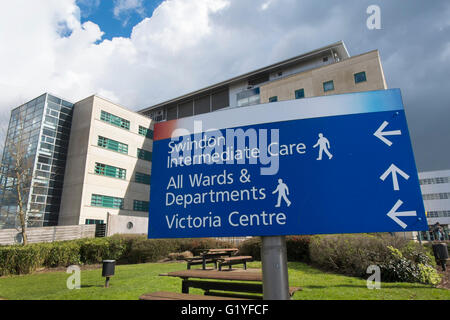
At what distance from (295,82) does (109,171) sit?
1069 inches

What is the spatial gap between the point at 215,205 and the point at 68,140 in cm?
3796

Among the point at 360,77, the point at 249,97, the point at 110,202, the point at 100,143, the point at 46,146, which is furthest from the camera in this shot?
the point at 249,97

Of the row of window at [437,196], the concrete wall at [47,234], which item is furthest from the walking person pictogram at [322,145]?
the row of window at [437,196]

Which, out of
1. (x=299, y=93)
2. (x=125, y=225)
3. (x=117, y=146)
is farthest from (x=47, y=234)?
(x=299, y=93)

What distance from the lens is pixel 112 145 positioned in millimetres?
35750

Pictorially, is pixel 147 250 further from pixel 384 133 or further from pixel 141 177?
pixel 141 177

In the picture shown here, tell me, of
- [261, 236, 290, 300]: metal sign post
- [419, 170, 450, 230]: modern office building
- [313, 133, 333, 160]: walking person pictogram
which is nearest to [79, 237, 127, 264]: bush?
[261, 236, 290, 300]: metal sign post

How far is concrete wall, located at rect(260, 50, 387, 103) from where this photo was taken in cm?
3200

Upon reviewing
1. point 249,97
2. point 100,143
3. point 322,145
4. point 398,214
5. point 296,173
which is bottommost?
point 398,214

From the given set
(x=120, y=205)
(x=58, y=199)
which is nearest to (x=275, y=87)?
(x=120, y=205)

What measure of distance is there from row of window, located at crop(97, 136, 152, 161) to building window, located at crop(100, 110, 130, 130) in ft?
8.01

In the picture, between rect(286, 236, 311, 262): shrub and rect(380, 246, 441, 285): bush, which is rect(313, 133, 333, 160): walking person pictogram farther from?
rect(286, 236, 311, 262): shrub

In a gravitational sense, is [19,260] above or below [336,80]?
below

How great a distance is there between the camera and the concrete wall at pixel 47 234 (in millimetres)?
19609
